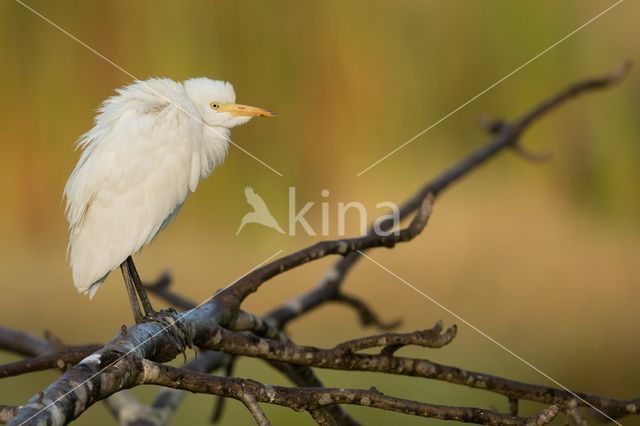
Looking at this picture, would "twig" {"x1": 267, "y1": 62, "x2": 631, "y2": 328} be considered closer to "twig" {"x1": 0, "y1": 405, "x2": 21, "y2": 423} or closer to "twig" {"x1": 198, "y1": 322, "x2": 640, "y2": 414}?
"twig" {"x1": 198, "y1": 322, "x2": 640, "y2": 414}

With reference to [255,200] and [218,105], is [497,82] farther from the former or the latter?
[218,105]

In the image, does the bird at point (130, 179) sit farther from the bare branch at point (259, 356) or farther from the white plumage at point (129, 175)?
the bare branch at point (259, 356)

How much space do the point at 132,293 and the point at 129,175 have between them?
0.82 feet

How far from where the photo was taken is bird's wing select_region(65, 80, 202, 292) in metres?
2.35

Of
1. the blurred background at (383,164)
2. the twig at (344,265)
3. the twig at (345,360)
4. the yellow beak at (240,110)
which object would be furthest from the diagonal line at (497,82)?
the twig at (345,360)

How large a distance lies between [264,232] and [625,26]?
6.98 feet

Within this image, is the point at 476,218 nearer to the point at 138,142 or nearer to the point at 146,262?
the point at 146,262

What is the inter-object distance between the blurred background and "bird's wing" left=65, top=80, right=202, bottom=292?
2.57 metres

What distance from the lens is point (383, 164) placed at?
17.5 feet

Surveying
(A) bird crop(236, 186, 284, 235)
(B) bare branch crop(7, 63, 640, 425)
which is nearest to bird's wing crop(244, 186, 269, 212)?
(A) bird crop(236, 186, 284, 235)

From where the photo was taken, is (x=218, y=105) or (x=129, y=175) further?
(x=218, y=105)

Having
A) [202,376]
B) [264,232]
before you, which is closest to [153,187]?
[202,376]

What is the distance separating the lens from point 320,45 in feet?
18.0

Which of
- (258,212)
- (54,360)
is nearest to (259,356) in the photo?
(54,360)
